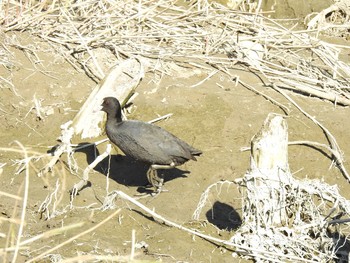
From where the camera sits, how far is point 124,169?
29.1 ft

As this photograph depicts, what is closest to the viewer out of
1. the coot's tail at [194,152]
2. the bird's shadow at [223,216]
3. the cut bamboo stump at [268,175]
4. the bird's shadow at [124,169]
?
the cut bamboo stump at [268,175]

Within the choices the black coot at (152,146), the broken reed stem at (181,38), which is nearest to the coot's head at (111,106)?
the black coot at (152,146)

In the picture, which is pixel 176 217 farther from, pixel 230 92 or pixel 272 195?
pixel 230 92

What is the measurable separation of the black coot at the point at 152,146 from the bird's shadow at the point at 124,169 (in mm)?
332

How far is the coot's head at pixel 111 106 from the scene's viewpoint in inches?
333

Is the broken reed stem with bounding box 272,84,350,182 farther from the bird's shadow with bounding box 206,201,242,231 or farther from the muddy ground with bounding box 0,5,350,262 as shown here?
the bird's shadow with bounding box 206,201,242,231

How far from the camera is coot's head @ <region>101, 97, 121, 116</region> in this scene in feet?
27.8

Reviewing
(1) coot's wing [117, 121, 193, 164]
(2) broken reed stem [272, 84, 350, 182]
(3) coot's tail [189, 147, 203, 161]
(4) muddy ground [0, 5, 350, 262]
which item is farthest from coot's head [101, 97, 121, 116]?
(2) broken reed stem [272, 84, 350, 182]

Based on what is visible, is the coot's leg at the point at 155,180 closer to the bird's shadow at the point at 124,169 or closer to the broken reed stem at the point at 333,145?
the bird's shadow at the point at 124,169

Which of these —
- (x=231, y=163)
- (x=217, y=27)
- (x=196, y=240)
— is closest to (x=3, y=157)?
(x=231, y=163)

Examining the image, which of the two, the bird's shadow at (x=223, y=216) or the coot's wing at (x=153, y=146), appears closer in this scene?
the bird's shadow at (x=223, y=216)

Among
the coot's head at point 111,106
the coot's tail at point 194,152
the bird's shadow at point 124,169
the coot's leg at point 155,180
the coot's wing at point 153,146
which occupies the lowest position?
the bird's shadow at point 124,169

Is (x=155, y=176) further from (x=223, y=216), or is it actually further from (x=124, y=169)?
(x=223, y=216)

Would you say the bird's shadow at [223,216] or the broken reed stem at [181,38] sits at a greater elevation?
the broken reed stem at [181,38]
